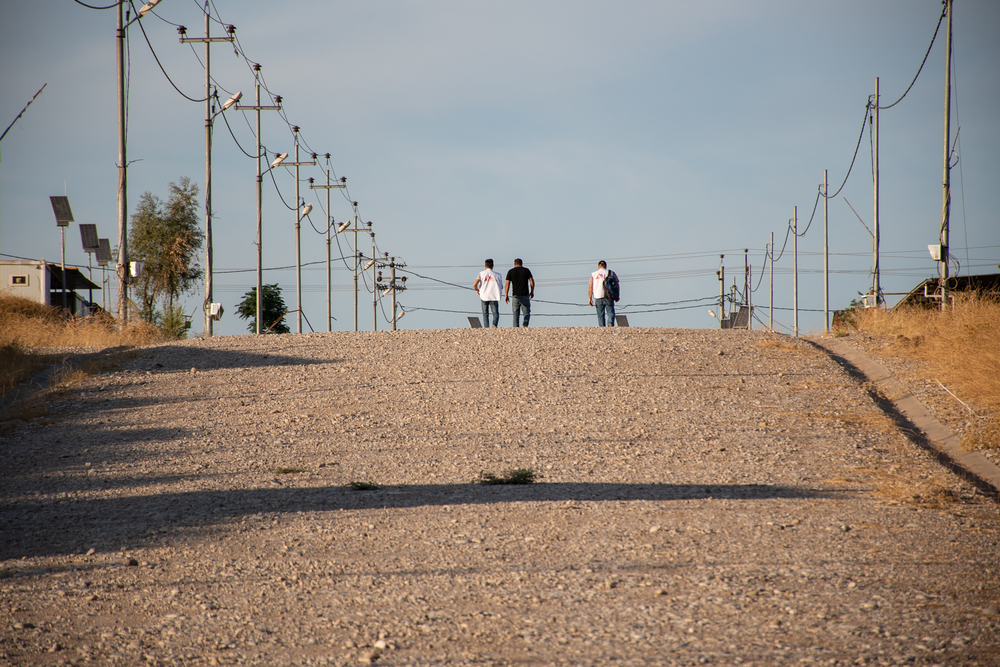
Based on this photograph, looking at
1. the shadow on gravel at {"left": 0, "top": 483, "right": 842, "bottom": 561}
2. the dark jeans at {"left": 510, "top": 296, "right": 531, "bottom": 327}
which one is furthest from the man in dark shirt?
the shadow on gravel at {"left": 0, "top": 483, "right": 842, "bottom": 561}

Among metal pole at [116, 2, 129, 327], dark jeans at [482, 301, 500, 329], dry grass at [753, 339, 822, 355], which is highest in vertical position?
metal pole at [116, 2, 129, 327]

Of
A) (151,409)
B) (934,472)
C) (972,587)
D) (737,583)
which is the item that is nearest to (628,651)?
(737,583)

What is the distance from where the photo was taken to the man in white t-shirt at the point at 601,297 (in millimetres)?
19594

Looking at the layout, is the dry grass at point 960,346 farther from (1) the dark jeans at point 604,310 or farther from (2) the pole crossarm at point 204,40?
(2) the pole crossarm at point 204,40

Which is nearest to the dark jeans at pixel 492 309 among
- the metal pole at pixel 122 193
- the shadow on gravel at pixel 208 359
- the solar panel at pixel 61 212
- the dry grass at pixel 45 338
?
the shadow on gravel at pixel 208 359

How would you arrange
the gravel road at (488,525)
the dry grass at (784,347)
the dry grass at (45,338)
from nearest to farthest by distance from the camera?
the gravel road at (488,525) < the dry grass at (45,338) < the dry grass at (784,347)

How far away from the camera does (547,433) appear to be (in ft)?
33.8

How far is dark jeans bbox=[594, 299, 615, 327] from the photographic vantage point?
781 inches

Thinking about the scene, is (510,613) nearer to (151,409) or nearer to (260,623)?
(260,623)

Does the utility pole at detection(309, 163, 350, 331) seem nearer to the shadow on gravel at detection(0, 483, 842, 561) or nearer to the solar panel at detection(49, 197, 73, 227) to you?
the solar panel at detection(49, 197, 73, 227)

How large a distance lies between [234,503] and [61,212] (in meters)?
33.7

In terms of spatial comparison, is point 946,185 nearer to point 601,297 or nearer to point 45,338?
point 601,297

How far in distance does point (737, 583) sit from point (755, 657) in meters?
1.13

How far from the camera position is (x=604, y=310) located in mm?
20094
